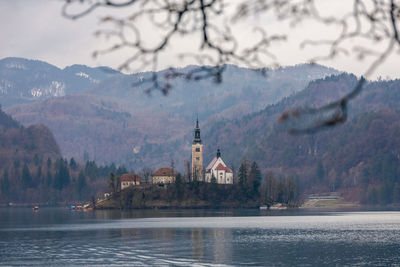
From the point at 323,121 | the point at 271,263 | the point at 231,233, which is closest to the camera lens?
the point at 323,121

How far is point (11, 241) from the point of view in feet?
387

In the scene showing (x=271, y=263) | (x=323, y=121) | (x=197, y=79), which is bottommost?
(x=271, y=263)

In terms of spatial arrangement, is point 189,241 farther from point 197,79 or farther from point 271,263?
point 197,79

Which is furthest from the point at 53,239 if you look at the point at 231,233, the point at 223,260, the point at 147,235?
the point at 223,260

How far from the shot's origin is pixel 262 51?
12.7 m

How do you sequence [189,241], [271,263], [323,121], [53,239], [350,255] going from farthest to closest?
[53,239] → [189,241] → [350,255] → [271,263] → [323,121]

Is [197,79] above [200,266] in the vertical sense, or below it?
above

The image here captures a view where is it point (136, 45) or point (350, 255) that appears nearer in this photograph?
point (136, 45)

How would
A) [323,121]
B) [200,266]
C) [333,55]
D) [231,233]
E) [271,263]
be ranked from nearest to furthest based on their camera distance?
[323,121]
[333,55]
[200,266]
[271,263]
[231,233]

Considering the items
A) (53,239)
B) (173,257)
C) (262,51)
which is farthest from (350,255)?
(262,51)

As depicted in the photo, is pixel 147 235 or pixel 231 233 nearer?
pixel 147 235

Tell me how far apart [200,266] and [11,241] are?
174 ft

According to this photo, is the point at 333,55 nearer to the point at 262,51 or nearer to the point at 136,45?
the point at 262,51

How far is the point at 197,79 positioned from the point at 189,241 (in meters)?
103
